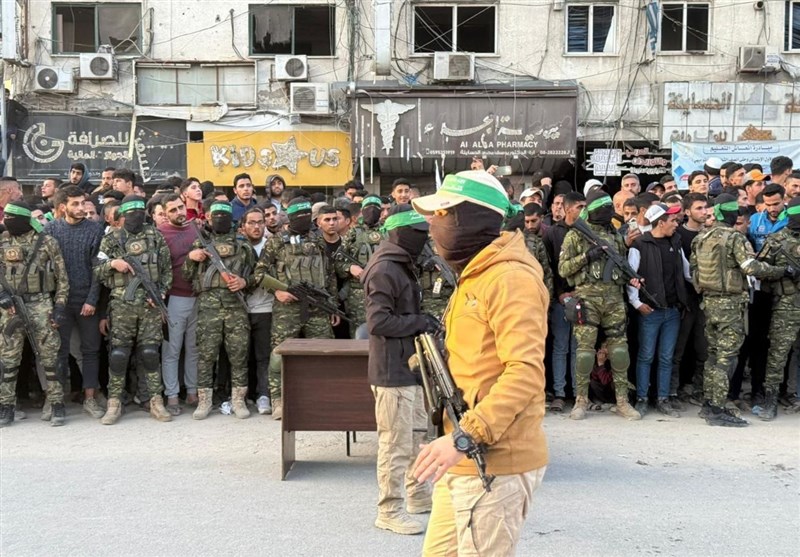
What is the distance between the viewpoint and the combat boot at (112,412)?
7242mm

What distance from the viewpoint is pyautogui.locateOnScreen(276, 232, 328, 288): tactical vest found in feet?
24.4

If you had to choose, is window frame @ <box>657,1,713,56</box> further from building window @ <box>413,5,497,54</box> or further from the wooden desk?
the wooden desk

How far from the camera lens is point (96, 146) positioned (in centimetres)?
1541

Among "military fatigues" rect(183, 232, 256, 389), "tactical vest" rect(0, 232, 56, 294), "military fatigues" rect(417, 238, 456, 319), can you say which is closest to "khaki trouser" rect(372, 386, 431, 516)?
"military fatigues" rect(417, 238, 456, 319)

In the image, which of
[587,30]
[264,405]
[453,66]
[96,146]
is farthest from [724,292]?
[96,146]

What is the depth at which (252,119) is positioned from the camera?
15398 mm

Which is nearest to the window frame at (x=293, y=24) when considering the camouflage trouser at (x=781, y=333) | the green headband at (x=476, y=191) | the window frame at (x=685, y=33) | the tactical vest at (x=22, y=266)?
the window frame at (x=685, y=33)

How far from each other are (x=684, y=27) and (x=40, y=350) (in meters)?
13.3

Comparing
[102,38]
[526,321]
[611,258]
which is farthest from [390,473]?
[102,38]

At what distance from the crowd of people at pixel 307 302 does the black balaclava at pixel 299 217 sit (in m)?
0.02

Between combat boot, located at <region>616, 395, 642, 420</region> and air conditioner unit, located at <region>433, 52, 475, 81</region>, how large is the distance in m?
8.87

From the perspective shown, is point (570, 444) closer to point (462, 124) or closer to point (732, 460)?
point (732, 460)

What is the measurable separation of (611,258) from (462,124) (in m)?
8.13

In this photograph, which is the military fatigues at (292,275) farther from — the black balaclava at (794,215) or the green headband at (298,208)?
the black balaclava at (794,215)
